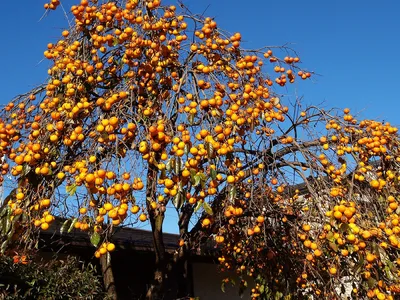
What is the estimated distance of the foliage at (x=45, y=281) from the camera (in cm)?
324

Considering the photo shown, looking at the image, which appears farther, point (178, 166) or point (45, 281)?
point (45, 281)

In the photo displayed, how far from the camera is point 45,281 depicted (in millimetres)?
3459

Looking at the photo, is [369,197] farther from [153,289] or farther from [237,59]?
[153,289]

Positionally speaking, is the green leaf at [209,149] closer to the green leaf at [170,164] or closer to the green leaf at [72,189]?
the green leaf at [170,164]

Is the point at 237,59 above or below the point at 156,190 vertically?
above

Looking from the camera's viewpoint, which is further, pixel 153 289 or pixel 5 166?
pixel 153 289

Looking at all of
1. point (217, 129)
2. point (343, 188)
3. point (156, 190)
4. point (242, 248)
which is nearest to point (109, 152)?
point (156, 190)

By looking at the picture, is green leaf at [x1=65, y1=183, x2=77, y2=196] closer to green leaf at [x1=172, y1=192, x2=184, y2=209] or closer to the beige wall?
green leaf at [x1=172, y1=192, x2=184, y2=209]

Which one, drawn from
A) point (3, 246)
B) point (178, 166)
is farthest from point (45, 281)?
point (178, 166)

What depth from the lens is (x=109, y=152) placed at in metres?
3.11

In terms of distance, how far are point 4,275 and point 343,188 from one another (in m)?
2.60

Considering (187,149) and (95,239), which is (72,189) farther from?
(187,149)

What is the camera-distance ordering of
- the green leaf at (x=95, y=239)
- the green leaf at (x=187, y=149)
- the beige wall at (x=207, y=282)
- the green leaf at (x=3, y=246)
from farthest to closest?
the beige wall at (x=207, y=282) < the green leaf at (x=3, y=246) < the green leaf at (x=187, y=149) < the green leaf at (x=95, y=239)

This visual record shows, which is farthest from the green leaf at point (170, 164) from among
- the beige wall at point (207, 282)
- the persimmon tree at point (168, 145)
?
the beige wall at point (207, 282)
